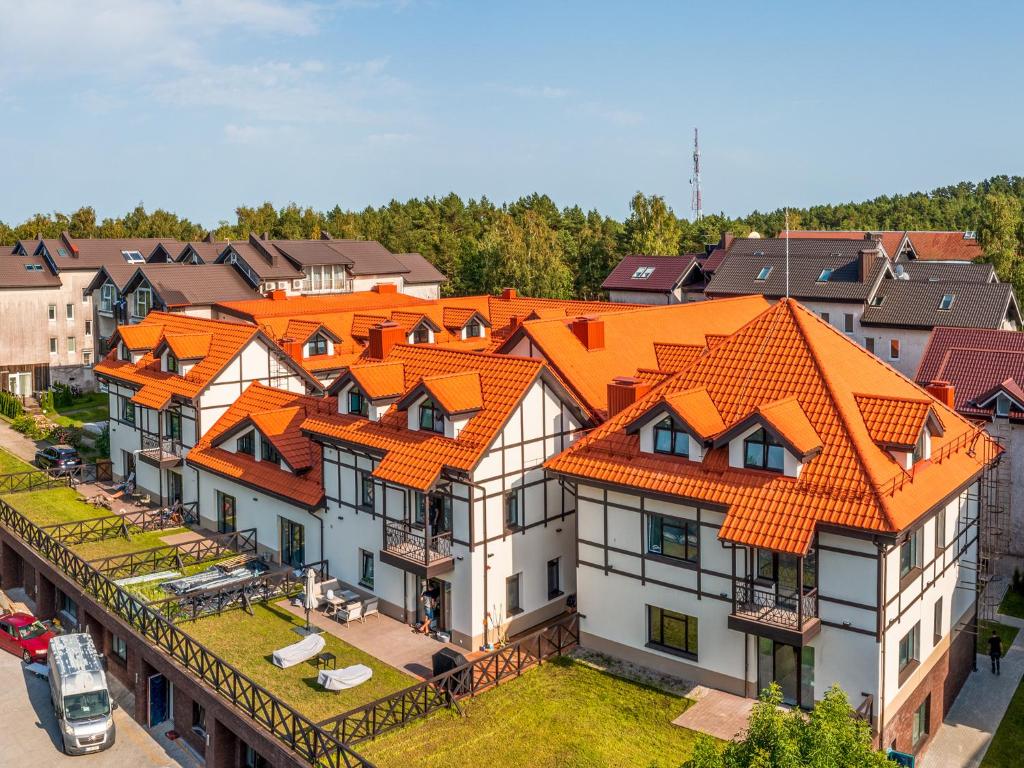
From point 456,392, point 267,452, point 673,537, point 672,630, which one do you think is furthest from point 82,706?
point 673,537

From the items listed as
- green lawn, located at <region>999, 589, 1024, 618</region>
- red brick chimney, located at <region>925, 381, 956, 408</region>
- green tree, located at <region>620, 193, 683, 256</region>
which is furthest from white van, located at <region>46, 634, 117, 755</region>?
green tree, located at <region>620, 193, 683, 256</region>

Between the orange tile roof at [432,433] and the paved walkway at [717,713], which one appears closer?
the paved walkway at [717,713]

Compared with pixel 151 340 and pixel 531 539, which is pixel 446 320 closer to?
pixel 151 340

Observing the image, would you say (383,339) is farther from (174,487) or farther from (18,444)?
(18,444)

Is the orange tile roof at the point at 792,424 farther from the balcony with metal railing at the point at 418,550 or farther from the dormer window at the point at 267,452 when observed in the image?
the dormer window at the point at 267,452

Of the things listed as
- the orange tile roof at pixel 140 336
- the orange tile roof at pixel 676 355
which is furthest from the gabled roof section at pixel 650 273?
the orange tile roof at pixel 676 355
